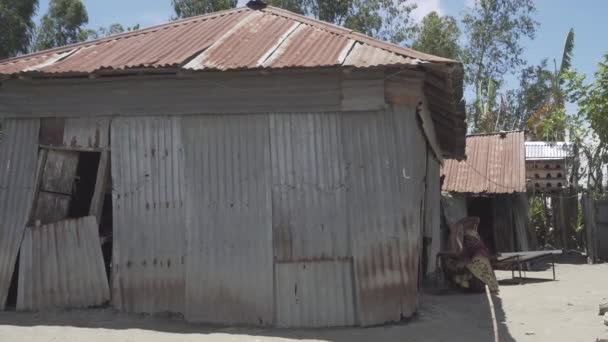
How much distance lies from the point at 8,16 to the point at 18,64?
1774cm

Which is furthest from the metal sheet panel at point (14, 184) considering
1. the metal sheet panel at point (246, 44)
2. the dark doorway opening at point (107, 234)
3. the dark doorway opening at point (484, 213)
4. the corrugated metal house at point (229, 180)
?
the dark doorway opening at point (484, 213)

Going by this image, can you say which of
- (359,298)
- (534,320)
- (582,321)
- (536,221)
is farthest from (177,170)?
(536,221)

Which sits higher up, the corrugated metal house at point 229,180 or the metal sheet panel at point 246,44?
the metal sheet panel at point 246,44

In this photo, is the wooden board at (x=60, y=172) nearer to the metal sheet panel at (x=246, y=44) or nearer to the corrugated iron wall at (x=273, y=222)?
the corrugated iron wall at (x=273, y=222)

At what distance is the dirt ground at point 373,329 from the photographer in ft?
22.6

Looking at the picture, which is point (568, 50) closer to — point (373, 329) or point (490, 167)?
point (490, 167)

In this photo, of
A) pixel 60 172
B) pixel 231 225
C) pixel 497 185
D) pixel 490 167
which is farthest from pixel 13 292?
pixel 490 167

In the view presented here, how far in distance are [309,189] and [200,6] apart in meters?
19.3

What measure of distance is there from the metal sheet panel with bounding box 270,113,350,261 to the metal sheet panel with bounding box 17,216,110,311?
2.46m

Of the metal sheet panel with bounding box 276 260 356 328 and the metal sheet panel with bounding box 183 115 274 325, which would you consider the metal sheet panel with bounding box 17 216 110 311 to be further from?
the metal sheet panel with bounding box 276 260 356 328

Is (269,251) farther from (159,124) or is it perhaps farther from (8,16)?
(8,16)

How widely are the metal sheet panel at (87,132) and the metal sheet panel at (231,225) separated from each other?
1220 mm

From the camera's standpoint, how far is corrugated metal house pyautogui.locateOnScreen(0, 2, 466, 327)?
24.7 ft

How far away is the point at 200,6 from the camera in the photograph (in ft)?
82.1
